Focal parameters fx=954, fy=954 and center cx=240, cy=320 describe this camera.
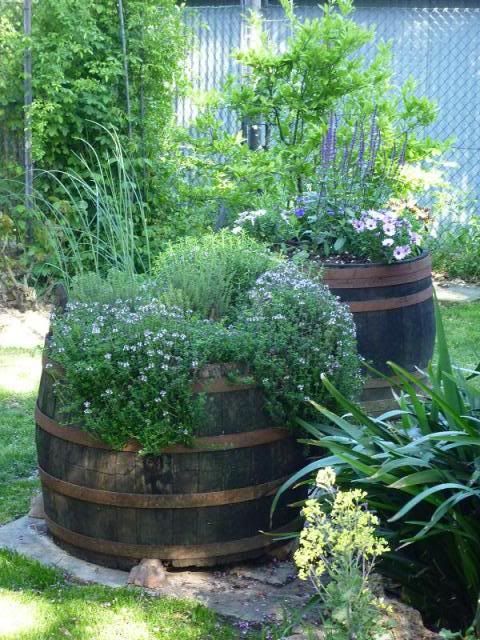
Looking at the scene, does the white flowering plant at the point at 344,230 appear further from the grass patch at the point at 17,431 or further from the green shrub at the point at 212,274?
the grass patch at the point at 17,431

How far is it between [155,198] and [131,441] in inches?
207

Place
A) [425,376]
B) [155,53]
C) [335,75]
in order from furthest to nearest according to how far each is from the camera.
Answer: [155,53]
[335,75]
[425,376]

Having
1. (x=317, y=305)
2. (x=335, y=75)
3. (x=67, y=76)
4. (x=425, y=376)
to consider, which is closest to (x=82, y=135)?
(x=67, y=76)

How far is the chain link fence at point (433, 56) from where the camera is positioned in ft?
33.1

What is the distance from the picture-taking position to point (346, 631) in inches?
102

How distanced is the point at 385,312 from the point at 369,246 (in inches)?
14.6

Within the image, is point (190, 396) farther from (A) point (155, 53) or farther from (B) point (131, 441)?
(A) point (155, 53)

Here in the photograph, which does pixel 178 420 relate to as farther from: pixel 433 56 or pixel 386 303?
pixel 433 56

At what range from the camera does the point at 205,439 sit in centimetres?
360

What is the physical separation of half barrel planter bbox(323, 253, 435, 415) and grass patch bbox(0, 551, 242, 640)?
1.82 metres

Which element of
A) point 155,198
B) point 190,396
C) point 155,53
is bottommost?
point 155,198

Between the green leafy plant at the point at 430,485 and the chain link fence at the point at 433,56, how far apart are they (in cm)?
699

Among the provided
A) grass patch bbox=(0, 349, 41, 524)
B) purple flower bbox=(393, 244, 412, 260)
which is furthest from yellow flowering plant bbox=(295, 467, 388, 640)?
purple flower bbox=(393, 244, 412, 260)

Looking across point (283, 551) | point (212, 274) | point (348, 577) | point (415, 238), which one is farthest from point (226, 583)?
point (415, 238)
